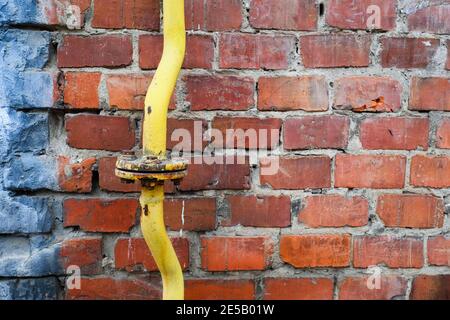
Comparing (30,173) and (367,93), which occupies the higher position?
(367,93)

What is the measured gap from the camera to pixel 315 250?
0.89m

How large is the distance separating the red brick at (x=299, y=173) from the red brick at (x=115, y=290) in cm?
29

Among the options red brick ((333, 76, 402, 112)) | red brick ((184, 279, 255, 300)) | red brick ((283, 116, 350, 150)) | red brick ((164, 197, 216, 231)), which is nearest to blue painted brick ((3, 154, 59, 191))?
red brick ((164, 197, 216, 231))

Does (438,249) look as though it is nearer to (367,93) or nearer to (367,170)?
(367,170)

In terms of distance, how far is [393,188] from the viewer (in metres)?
0.89

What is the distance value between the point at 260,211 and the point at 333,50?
12.9 inches

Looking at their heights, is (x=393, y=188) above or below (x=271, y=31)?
below

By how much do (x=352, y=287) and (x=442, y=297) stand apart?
0.59 feet

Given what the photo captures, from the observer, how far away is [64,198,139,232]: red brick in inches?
33.8

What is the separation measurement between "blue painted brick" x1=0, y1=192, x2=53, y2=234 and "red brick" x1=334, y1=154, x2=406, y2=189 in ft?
1.78

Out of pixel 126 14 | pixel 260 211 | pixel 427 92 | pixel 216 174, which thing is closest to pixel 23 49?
pixel 126 14

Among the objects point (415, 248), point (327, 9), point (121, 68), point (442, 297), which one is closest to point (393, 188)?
point (415, 248)

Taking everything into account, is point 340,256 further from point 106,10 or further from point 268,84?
point 106,10

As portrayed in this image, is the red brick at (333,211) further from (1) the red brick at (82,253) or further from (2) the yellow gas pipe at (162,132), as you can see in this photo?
(1) the red brick at (82,253)
